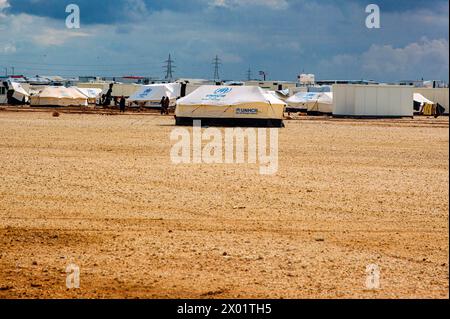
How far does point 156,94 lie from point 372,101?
1750cm

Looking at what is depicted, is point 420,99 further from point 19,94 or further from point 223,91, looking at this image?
point 19,94

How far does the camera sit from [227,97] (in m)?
36.6

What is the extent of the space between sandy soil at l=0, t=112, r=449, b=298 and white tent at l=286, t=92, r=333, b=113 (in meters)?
35.2

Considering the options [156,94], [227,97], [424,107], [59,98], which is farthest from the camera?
[59,98]

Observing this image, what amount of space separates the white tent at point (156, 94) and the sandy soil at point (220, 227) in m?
39.9

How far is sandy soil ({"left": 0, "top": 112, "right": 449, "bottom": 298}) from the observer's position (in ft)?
26.2

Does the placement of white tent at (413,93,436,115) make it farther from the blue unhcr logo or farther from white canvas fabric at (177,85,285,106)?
the blue unhcr logo

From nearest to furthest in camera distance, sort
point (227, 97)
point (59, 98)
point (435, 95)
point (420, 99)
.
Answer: point (227, 97)
point (420, 99)
point (435, 95)
point (59, 98)

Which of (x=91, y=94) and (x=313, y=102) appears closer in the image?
(x=313, y=102)

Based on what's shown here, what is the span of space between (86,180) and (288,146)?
9.66 meters

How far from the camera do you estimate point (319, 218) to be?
453 inches

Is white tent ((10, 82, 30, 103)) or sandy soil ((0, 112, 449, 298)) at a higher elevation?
white tent ((10, 82, 30, 103))

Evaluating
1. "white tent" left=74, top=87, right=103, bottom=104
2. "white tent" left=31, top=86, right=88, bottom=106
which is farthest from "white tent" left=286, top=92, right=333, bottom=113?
"white tent" left=74, top=87, right=103, bottom=104

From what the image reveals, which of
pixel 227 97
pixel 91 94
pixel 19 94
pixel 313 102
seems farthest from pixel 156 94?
pixel 227 97
